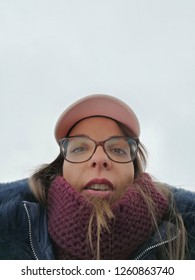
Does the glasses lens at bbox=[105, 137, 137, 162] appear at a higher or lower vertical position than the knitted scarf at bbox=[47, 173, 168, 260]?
higher

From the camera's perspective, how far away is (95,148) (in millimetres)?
2170

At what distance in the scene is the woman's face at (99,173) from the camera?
6.79ft

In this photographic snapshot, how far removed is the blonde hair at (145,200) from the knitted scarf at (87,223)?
25mm

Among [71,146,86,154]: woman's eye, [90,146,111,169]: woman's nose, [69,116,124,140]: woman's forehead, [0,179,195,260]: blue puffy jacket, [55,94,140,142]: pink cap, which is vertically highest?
[55,94,140,142]: pink cap

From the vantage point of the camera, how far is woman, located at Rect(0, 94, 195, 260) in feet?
6.29

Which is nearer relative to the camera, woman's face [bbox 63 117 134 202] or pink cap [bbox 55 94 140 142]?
woman's face [bbox 63 117 134 202]

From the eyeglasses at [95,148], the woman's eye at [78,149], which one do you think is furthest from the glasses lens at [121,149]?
the woman's eye at [78,149]

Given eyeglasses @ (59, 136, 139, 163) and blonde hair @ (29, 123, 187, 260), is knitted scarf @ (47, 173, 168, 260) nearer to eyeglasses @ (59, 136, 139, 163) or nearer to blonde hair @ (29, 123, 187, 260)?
blonde hair @ (29, 123, 187, 260)

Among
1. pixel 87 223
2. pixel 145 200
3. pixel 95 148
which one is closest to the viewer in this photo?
pixel 87 223

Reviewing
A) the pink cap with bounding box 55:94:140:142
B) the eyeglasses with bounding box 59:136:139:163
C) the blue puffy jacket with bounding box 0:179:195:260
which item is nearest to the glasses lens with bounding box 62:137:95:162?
the eyeglasses with bounding box 59:136:139:163

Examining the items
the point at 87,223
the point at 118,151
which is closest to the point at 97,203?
the point at 87,223

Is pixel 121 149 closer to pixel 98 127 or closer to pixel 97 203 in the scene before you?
pixel 98 127

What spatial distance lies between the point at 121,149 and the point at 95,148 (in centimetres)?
16
